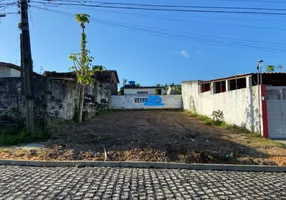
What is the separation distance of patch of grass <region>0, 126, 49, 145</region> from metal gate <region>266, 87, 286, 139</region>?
9.84m

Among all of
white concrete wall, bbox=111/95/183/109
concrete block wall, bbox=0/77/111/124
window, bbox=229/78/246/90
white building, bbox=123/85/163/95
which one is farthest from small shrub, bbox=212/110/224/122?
white building, bbox=123/85/163/95

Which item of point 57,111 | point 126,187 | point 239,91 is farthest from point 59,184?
point 239,91

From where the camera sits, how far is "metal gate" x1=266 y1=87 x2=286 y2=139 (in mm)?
10844

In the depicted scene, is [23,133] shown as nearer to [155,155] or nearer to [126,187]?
[155,155]

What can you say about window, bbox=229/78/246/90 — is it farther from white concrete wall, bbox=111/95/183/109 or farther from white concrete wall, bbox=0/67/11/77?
white concrete wall, bbox=0/67/11/77

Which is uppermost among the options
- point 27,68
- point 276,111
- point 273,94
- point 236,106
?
point 27,68

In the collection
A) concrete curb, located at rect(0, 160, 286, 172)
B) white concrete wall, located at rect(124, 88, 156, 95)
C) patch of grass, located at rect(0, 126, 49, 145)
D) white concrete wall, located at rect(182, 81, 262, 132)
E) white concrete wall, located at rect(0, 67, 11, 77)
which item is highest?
white concrete wall, located at rect(0, 67, 11, 77)

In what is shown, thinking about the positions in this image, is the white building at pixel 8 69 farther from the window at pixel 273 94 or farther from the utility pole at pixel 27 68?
the window at pixel 273 94

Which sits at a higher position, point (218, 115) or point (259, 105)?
point (259, 105)

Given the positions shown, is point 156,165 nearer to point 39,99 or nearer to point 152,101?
point 39,99

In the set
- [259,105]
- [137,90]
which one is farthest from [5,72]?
[137,90]

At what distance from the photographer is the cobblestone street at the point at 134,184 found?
13.7ft

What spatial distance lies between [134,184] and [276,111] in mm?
8980

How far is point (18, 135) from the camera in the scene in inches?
367
